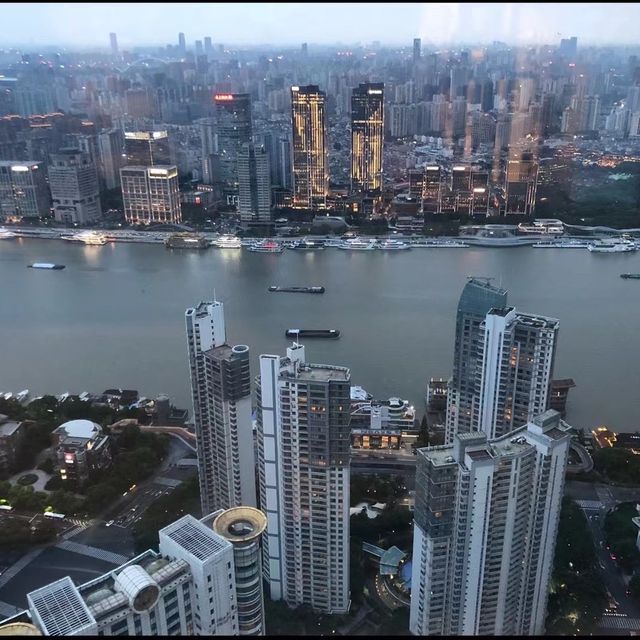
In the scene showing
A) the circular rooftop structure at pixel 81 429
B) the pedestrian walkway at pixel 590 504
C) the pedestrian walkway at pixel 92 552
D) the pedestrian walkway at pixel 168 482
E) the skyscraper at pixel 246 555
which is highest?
the skyscraper at pixel 246 555

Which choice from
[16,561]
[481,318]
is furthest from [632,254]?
[16,561]

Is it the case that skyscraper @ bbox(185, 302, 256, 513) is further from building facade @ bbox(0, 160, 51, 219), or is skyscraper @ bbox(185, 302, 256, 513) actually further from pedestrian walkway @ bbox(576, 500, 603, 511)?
building facade @ bbox(0, 160, 51, 219)

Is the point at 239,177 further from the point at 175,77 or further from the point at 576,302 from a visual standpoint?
the point at 175,77

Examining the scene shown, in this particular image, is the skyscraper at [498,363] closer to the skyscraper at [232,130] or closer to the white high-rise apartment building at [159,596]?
the white high-rise apartment building at [159,596]

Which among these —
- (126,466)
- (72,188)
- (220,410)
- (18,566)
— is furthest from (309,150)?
(18,566)

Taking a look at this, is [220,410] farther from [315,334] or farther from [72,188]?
[72,188]

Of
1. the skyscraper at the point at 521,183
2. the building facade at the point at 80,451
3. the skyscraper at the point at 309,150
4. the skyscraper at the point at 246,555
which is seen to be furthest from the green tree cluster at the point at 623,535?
the skyscraper at the point at 309,150
